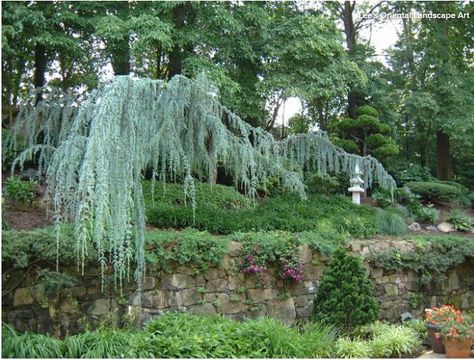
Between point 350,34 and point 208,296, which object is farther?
point 350,34

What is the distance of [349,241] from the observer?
6344mm

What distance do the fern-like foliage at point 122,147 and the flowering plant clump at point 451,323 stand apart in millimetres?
2550

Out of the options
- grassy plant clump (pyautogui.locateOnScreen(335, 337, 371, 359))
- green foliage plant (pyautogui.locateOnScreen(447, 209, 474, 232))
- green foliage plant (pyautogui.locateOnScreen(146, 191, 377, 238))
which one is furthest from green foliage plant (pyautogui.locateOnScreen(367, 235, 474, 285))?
grassy plant clump (pyautogui.locateOnScreen(335, 337, 371, 359))

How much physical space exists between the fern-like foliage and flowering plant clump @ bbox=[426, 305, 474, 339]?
255 centimetres

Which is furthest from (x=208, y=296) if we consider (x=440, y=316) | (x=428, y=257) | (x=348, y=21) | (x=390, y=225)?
(x=348, y=21)

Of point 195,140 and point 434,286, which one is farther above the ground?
point 195,140

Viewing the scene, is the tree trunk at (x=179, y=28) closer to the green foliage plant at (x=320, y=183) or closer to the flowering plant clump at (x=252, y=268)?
the green foliage plant at (x=320, y=183)

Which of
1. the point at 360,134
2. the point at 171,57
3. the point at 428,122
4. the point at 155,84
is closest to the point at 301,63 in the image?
the point at 171,57

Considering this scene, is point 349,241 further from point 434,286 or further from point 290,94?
point 290,94

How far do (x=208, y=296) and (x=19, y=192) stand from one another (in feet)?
9.97

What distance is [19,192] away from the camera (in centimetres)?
619

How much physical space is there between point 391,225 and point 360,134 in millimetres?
3898

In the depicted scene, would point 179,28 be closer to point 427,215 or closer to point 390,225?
point 390,225

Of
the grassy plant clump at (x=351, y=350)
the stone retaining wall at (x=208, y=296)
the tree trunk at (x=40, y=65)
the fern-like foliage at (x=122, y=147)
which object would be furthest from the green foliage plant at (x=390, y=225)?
the tree trunk at (x=40, y=65)
